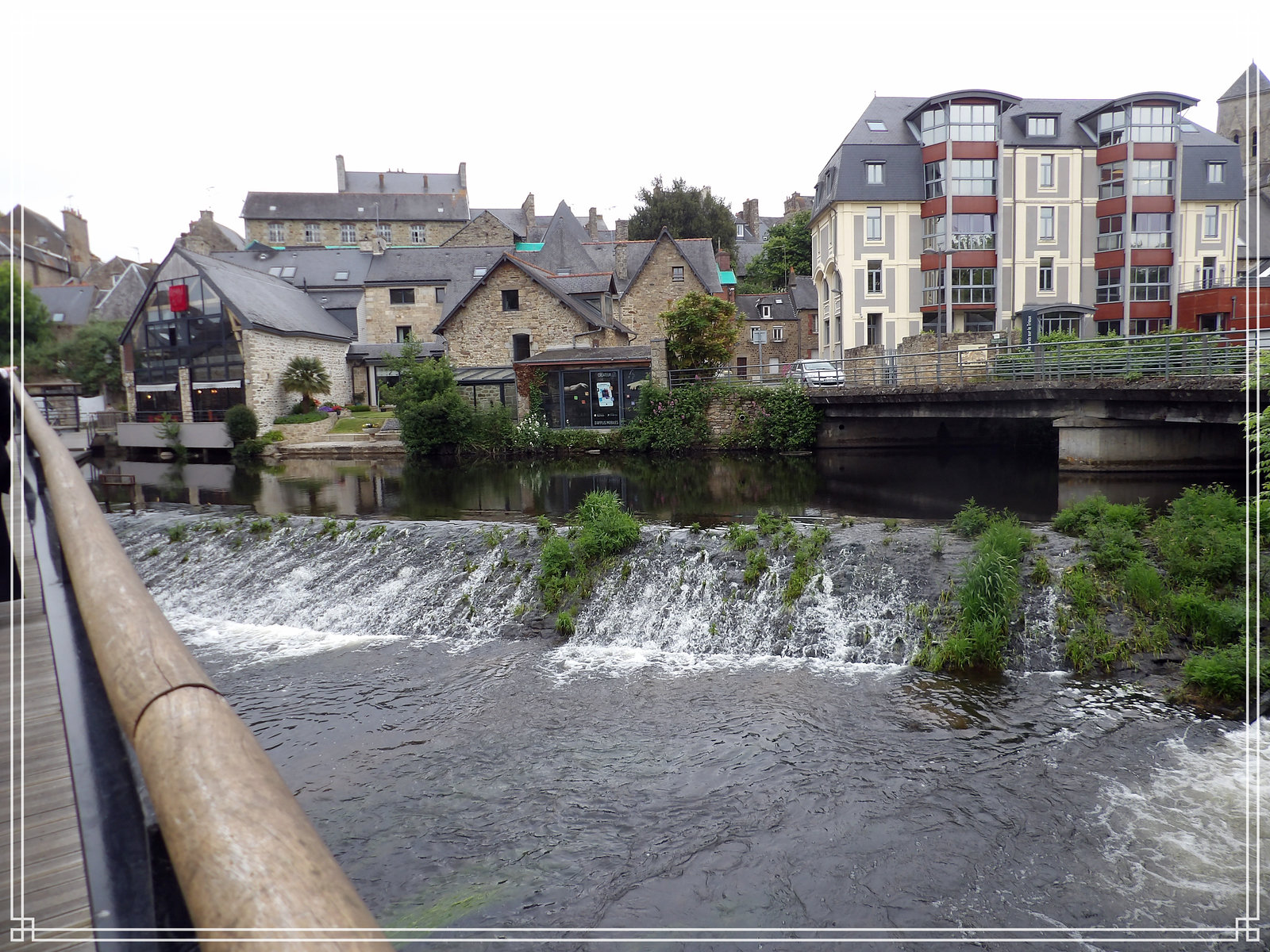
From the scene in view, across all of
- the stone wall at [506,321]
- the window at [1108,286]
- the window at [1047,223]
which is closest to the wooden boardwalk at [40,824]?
the stone wall at [506,321]

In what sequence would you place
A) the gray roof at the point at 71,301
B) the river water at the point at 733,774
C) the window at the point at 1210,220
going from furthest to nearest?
1. the gray roof at the point at 71,301
2. the window at the point at 1210,220
3. the river water at the point at 733,774

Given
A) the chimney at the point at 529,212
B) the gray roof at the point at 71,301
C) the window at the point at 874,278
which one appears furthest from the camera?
the chimney at the point at 529,212

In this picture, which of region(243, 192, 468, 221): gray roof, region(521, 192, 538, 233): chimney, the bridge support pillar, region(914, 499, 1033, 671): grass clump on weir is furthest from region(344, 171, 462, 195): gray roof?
region(914, 499, 1033, 671): grass clump on weir

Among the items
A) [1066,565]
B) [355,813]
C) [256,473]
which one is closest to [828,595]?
[1066,565]

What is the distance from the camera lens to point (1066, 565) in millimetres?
10664

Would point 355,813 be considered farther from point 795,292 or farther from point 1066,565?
point 795,292

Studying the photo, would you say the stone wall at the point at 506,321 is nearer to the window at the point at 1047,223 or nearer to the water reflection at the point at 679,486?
the water reflection at the point at 679,486

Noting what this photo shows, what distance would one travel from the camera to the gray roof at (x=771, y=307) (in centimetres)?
5009

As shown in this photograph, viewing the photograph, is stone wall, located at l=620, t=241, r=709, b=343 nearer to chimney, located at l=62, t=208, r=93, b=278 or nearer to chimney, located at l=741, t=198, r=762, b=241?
chimney, located at l=741, t=198, r=762, b=241

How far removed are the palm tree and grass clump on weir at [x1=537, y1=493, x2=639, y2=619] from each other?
26.9 meters

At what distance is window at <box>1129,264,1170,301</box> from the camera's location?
3769 centimetres

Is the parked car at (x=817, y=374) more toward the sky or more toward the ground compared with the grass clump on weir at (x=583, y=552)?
more toward the sky

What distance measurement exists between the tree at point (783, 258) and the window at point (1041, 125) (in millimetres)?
17894

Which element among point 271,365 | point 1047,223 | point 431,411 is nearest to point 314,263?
point 271,365
